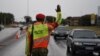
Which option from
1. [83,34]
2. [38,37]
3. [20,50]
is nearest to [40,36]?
[38,37]

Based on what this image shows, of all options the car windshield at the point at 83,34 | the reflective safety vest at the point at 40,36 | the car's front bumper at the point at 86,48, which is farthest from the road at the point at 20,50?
the reflective safety vest at the point at 40,36

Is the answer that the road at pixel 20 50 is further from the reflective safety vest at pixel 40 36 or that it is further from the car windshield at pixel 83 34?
the reflective safety vest at pixel 40 36

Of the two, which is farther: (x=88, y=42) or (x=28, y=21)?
(x=88, y=42)

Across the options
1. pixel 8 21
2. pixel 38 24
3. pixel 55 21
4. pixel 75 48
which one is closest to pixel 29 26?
pixel 38 24

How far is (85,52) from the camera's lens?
20.4 m

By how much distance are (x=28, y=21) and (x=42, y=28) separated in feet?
1.46

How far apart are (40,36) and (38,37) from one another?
0.08 metres

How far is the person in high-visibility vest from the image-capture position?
8422 millimetres

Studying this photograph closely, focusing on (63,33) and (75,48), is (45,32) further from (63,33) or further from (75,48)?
(63,33)

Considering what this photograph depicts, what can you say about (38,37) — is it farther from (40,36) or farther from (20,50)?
(20,50)

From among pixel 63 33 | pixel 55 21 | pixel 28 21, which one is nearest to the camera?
pixel 55 21

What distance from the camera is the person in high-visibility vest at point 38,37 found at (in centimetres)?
842

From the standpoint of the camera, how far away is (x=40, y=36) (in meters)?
8.55

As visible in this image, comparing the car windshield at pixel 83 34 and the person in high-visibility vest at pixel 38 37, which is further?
the car windshield at pixel 83 34
